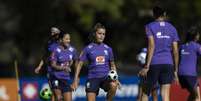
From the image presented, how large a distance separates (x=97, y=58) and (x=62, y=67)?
7.42 ft

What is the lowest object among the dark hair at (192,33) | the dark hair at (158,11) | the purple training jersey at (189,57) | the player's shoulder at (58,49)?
the purple training jersey at (189,57)

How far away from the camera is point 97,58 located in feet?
Result: 56.6

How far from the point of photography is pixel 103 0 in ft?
142

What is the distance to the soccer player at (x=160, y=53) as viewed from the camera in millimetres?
16234

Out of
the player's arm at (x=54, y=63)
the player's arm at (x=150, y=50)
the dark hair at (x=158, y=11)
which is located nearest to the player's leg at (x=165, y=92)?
the player's arm at (x=150, y=50)

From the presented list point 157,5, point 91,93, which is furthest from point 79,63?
point 157,5

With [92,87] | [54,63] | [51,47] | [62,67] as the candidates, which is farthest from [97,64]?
[51,47]

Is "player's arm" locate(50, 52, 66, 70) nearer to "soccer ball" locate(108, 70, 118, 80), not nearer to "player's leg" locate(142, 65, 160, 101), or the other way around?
"soccer ball" locate(108, 70, 118, 80)

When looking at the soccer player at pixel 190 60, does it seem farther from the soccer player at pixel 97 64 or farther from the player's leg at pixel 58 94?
the player's leg at pixel 58 94

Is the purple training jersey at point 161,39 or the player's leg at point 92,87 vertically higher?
the purple training jersey at point 161,39

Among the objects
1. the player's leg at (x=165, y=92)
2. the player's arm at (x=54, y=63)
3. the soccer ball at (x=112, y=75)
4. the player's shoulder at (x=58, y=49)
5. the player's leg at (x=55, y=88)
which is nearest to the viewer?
the player's leg at (x=165, y=92)

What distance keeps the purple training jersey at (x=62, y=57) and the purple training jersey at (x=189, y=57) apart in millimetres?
2673

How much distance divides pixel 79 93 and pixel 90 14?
1808cm

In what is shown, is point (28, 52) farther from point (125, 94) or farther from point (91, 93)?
point (91, 93)
